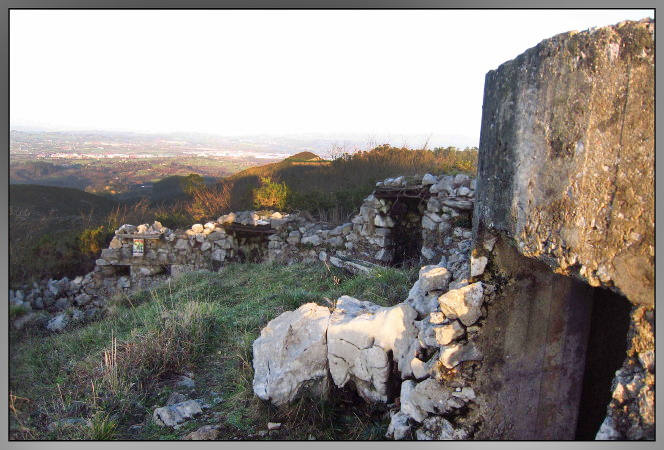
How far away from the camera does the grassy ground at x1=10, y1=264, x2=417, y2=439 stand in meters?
3.11

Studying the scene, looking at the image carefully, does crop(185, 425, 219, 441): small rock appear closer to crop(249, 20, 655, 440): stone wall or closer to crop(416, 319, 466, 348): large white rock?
crop(249, 20, 655, 440): stone wall

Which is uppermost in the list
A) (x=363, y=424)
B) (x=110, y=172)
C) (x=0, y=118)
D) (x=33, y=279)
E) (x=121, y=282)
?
(x=0, y=118)

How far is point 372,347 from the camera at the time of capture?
321cm

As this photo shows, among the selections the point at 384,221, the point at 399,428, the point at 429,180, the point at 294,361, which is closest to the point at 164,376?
the point at 294,361

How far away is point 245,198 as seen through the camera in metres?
11.1

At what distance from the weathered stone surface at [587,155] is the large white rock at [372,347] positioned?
1.04 m

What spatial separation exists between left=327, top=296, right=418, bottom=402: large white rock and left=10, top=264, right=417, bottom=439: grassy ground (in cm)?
13

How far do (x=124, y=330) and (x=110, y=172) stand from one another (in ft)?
5.87

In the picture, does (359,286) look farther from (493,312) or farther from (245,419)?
(493,312)

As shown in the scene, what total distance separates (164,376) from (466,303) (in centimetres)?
259

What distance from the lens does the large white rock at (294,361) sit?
3318 millimetres

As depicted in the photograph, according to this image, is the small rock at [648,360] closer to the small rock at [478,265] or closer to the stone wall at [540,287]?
the stone wall at [540,287]

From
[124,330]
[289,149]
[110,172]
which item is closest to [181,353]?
[124,330]

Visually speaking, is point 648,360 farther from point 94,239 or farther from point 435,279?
point 94,239
